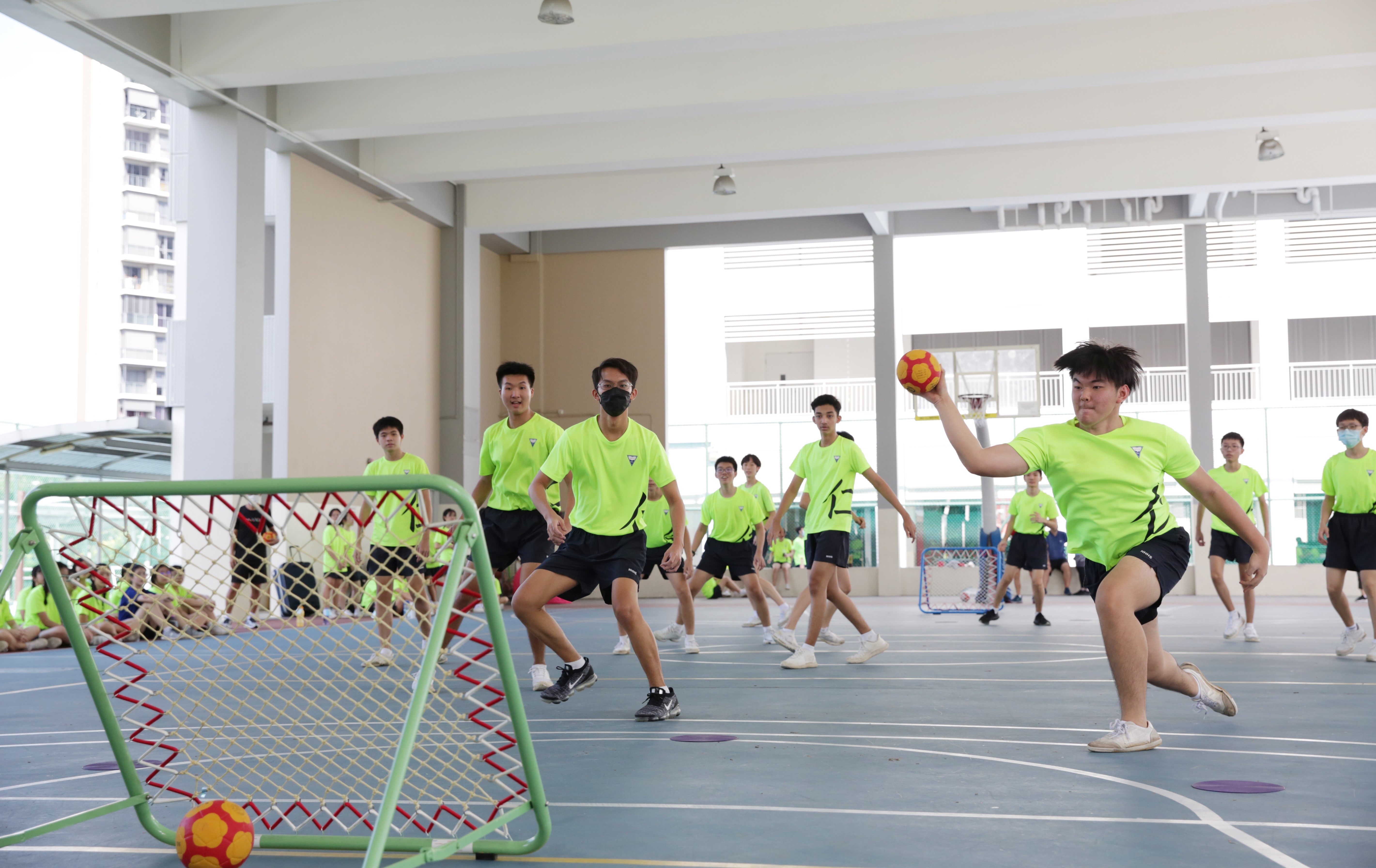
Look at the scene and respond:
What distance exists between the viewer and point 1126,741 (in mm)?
4828

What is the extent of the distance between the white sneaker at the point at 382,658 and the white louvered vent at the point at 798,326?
19136 millimetres

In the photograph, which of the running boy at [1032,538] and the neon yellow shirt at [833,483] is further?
the running boy at [1032,538]

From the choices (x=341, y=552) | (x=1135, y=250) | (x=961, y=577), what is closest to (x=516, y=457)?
(x=341, y=552)

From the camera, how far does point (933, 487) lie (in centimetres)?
2217

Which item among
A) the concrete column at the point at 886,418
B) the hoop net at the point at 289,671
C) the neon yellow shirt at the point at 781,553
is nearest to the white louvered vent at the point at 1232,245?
the concrete column at the point at 886,418

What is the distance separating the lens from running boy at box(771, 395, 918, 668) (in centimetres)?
827

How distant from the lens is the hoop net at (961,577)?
58.4 feet

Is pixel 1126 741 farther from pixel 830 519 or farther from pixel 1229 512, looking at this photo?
pixel 830 519

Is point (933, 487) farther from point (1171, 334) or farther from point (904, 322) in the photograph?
point (1171, 334)

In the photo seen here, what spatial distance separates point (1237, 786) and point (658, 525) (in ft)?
21.4

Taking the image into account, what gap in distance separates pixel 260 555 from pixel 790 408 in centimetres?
2358

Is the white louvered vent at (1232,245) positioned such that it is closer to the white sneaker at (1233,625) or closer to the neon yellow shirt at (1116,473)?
the white sneaker at (1233,625)

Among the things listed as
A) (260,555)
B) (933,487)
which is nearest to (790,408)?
(933,487)

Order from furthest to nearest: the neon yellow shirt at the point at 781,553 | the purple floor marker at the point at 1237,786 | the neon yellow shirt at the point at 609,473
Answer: the neon yellow shirt at the point at 781,553
the neon yellow shirt at the point at 609,473
the purple floor marker at the point at 1237,786
